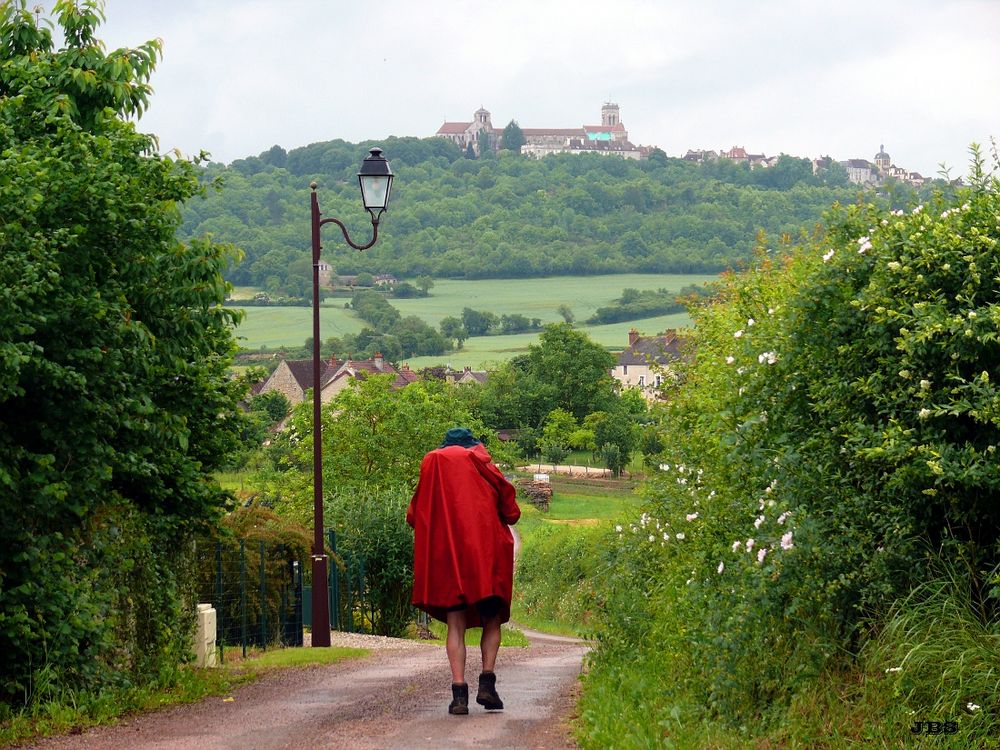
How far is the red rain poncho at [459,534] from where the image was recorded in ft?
27.5

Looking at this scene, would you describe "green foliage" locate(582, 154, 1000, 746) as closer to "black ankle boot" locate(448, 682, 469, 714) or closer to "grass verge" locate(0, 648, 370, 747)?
"black ankle boot" locate(448, 682, 469, 714)

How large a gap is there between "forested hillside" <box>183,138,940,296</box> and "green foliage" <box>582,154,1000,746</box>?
457 ft

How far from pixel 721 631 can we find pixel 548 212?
172 m

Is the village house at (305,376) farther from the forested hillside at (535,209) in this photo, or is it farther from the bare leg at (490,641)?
the bare leg at (490,641)

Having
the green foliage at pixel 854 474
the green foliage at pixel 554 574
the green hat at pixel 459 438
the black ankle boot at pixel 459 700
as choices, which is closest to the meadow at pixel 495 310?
the green foliage at pixel 554 574

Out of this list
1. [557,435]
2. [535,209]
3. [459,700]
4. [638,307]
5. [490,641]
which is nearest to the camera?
[459,700]

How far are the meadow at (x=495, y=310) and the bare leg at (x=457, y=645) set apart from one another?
11461cm

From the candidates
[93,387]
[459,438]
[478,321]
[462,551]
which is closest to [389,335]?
[478,321]

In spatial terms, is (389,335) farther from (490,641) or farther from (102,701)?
(490,641)

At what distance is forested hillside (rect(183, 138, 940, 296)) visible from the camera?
529ft

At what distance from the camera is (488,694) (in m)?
8.45

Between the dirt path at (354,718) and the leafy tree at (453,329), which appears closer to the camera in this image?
the dirt path at (354,718)

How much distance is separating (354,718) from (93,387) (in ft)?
9.47

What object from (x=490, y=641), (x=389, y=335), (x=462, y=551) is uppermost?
(x=462, y=551)
